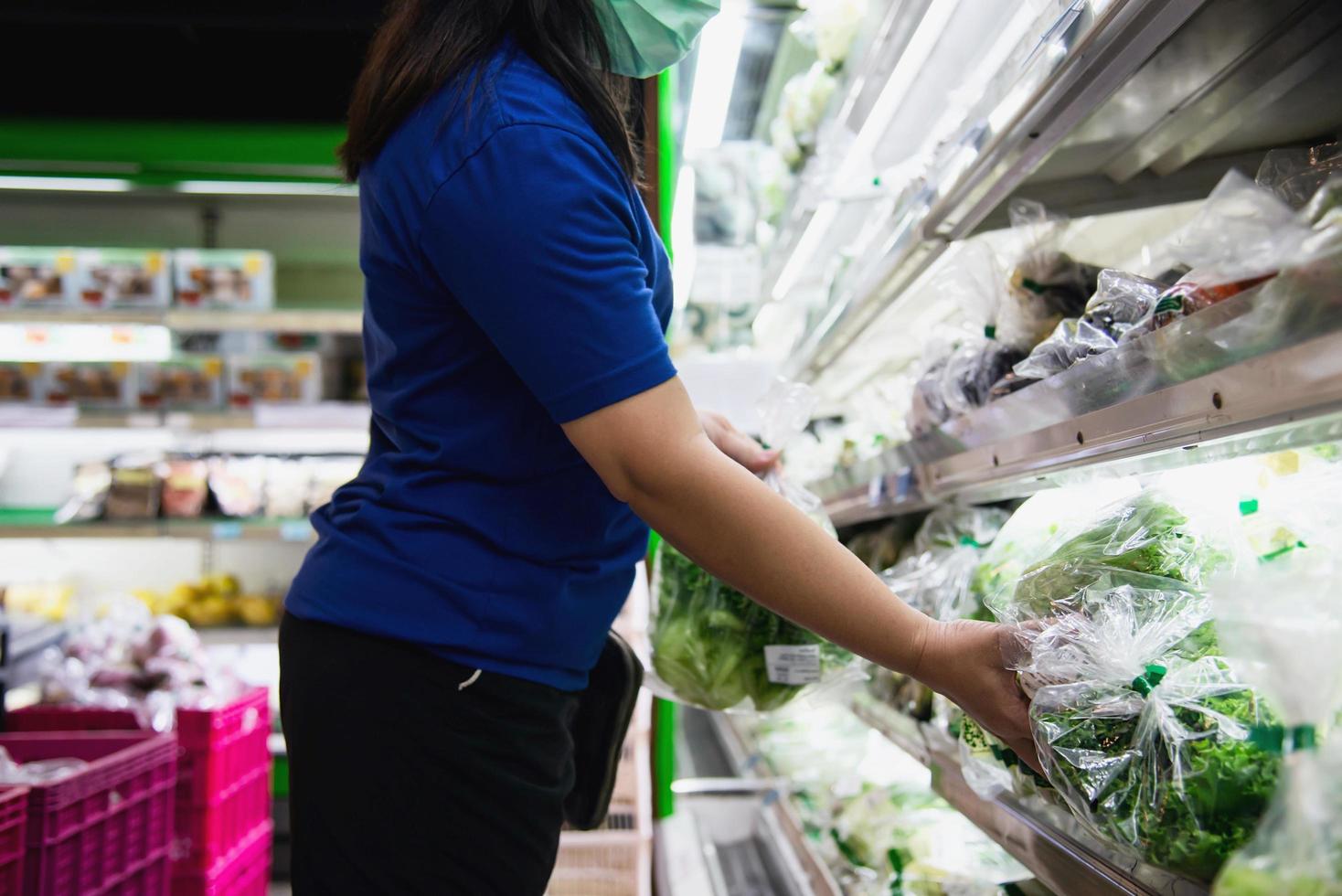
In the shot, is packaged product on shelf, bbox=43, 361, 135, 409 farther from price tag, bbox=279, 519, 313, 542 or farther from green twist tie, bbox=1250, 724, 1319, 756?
green twist tie, bbox=1250, 724, 1319, 756

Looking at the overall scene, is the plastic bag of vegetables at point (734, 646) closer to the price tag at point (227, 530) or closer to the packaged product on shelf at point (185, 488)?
the price tag at point (227, 530)

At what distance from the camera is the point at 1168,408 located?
0.81 metres

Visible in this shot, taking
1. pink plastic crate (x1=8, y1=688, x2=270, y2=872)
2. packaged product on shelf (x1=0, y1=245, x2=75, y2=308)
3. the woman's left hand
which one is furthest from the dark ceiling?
the woman's left hand

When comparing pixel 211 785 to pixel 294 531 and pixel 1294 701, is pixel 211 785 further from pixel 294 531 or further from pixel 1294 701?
pixel 1294 701

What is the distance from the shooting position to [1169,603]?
88 cm

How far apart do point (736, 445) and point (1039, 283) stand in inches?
18.3

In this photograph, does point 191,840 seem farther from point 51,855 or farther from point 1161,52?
point 1161,52

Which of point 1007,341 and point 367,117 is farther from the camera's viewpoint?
point 1007,341

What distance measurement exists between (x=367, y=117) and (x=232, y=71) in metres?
3.53

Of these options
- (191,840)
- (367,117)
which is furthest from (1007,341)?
(191,840)

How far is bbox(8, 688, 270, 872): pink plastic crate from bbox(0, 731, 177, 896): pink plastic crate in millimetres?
109

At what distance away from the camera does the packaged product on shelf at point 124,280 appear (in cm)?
382

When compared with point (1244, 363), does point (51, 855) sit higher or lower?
lower

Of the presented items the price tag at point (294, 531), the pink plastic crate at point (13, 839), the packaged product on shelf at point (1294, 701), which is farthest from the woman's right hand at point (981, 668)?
the price tag at point (294, 531)
